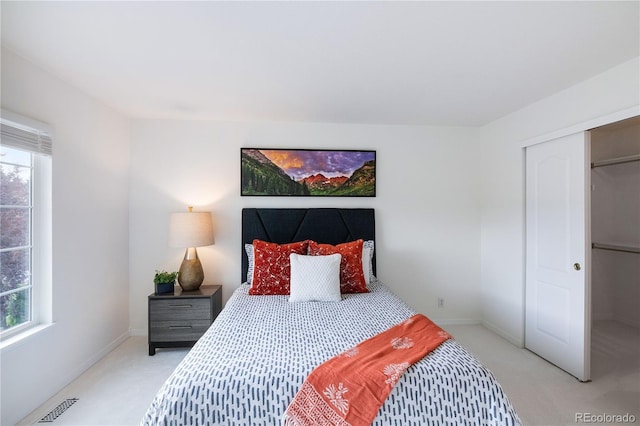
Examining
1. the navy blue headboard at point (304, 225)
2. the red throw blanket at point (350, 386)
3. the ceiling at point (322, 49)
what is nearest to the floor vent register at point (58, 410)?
the navy blue headboard at point (304, 225)

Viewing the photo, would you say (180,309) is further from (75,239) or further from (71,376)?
(75,239)

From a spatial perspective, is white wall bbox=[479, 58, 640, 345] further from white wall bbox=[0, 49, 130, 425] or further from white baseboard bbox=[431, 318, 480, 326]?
white wall bbox=[0, 49, 130, 425]

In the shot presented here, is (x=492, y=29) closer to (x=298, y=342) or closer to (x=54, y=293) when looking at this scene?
(x=298, y=342)

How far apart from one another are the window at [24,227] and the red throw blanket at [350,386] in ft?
6.86

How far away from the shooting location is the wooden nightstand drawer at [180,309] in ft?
8.75

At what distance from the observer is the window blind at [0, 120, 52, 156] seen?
1753 mm

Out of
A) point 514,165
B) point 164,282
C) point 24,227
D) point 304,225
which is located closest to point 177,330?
point 164,282

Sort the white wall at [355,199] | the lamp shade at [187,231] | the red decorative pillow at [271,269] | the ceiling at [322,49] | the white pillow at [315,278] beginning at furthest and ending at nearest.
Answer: the white wall at [355,199]
the lamp shade at [187,231]
the red decorative pillow at [271,269]
the white pillow at [315,278]
the ceiling at [322,49]

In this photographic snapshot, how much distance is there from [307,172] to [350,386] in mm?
2335

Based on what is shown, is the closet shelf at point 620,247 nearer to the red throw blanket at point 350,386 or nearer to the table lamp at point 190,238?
the red throw blanket at point 350,386

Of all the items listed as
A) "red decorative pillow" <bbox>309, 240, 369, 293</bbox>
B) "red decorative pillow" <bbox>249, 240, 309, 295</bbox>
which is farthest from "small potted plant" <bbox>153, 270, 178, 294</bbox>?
"red decorative pillow" <bbox>309, 240, 369, 293</bbox>

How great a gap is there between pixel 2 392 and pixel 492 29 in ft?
12.0

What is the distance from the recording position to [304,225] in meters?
3.13

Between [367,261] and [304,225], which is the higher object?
[304,225]
